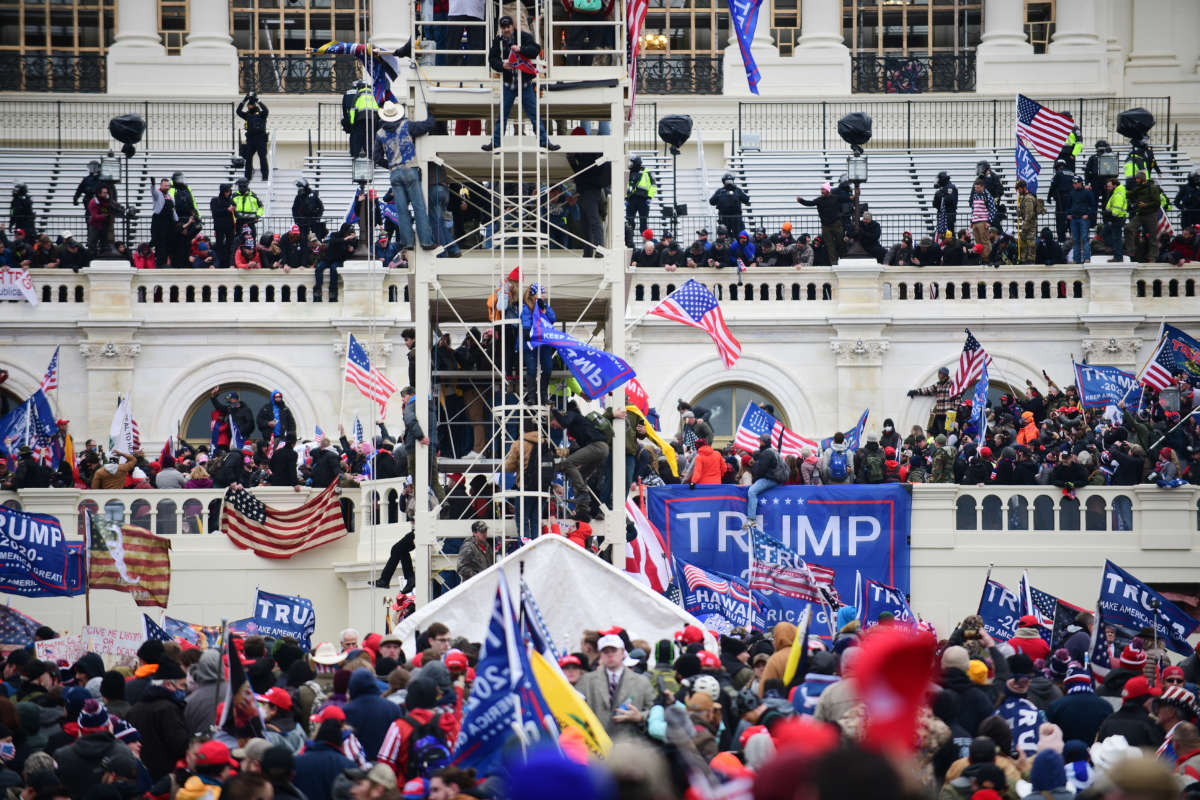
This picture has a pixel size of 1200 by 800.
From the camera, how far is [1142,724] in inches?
476

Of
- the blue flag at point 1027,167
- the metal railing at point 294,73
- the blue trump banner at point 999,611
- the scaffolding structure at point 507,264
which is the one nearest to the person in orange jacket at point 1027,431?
the blue flag at point 1027,167

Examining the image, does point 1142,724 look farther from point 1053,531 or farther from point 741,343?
point 741,343

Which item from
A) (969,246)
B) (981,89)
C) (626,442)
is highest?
(981,89)

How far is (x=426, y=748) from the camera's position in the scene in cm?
1120

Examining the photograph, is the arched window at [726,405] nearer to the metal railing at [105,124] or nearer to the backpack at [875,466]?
the backpack at [875,466]

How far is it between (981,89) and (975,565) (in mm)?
22310

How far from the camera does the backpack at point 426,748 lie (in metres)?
11.1

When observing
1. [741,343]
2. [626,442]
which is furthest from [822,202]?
[626,442]

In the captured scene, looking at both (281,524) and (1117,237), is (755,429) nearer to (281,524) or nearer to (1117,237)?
(281,524)

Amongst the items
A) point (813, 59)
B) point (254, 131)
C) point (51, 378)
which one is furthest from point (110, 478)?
point (813, 59)

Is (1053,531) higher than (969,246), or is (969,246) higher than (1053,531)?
(969,246)

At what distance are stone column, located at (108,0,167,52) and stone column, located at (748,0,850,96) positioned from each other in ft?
43.9

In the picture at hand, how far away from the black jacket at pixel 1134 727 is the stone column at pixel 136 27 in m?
36.9

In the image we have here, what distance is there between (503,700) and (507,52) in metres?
11.1
